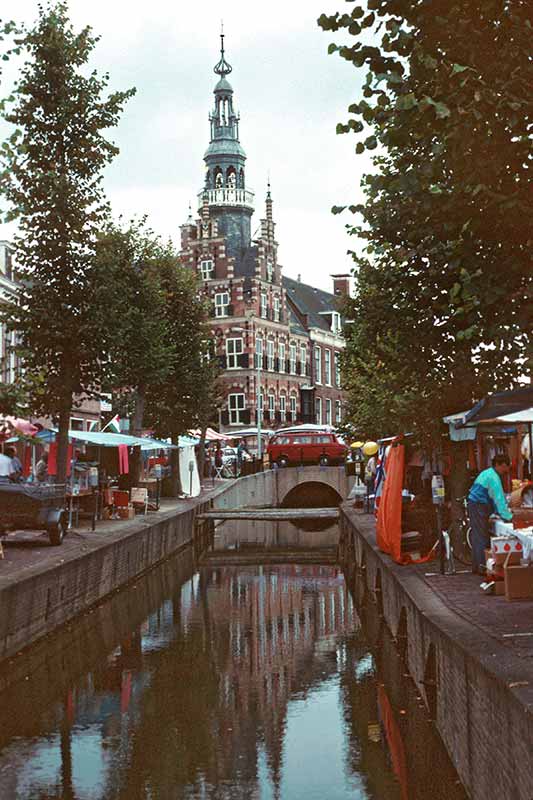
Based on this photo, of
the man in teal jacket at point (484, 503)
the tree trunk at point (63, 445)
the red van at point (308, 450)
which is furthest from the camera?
the red van at point (308, 450)

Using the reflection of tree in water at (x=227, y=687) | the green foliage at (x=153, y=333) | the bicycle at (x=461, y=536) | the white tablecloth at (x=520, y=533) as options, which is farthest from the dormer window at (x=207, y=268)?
the white tablecloth at (x=520, y=533)

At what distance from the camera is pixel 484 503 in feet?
53.0

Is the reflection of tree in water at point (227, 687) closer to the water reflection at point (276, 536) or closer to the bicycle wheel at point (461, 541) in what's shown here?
the bicycle wheel at point (461, 541)

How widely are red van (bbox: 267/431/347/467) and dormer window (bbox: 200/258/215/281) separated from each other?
816 inches

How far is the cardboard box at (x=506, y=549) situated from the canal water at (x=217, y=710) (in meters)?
2.00

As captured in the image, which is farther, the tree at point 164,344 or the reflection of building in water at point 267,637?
the tree at point 164,344

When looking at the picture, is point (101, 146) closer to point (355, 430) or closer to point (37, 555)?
point (37, 555)

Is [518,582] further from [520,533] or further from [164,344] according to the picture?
[164,344]

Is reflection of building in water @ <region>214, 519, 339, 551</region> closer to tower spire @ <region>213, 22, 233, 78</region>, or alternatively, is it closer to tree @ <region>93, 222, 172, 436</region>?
tree @ <region>93, 222, 172, 436</region>

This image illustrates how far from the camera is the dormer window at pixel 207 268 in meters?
82.1

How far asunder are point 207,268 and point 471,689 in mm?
74276

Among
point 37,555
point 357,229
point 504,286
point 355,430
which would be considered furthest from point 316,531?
point 504,286

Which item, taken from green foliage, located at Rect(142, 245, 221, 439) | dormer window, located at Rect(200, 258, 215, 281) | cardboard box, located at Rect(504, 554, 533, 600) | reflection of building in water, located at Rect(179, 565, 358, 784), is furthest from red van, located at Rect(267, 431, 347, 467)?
cardboard box, located at Rect(504, 554, 533, 600)

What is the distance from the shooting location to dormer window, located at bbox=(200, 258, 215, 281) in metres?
82.1
